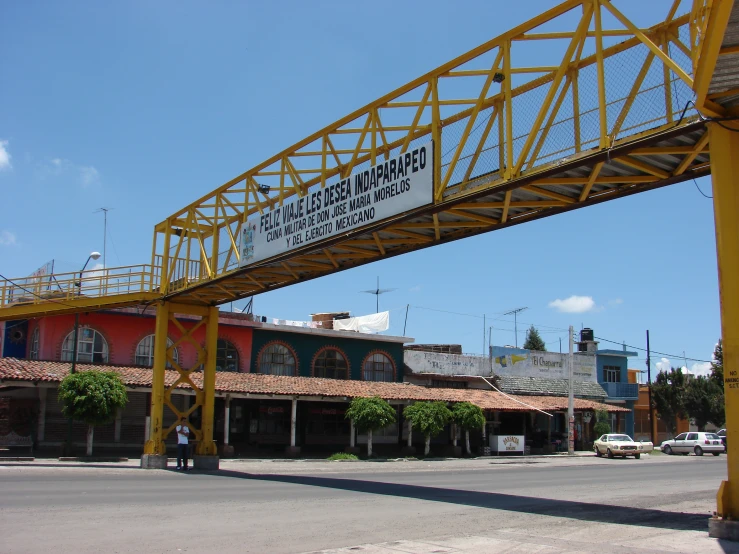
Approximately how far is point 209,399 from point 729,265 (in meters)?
18.2

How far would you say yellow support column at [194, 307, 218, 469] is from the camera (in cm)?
2327

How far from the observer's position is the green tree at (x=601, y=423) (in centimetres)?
4594

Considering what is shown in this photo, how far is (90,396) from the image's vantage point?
26.0 m

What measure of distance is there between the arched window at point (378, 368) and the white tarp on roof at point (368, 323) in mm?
3929

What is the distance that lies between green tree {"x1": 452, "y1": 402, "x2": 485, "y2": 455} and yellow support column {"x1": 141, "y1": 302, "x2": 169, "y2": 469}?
17.6 m

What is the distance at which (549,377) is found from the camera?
158 feet

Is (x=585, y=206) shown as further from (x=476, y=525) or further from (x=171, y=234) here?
(x=171, y=234)

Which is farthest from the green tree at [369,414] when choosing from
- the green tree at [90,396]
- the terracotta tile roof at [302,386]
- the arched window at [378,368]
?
the green tree at [90,396]

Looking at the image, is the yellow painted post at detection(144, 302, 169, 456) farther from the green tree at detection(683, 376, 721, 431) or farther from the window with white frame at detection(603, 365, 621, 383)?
the green tree at detection(683, 376, 721, 431)

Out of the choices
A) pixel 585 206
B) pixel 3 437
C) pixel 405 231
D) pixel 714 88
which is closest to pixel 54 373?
pixel 3 437

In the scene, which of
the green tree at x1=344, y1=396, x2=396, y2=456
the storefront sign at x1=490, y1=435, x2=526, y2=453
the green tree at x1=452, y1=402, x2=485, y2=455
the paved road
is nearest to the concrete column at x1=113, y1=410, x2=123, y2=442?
the paved road

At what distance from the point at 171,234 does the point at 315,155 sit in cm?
814

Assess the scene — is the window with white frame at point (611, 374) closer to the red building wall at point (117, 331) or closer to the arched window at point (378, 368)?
the arched window at point (378, 368)

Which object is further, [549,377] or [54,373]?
[549,377]
